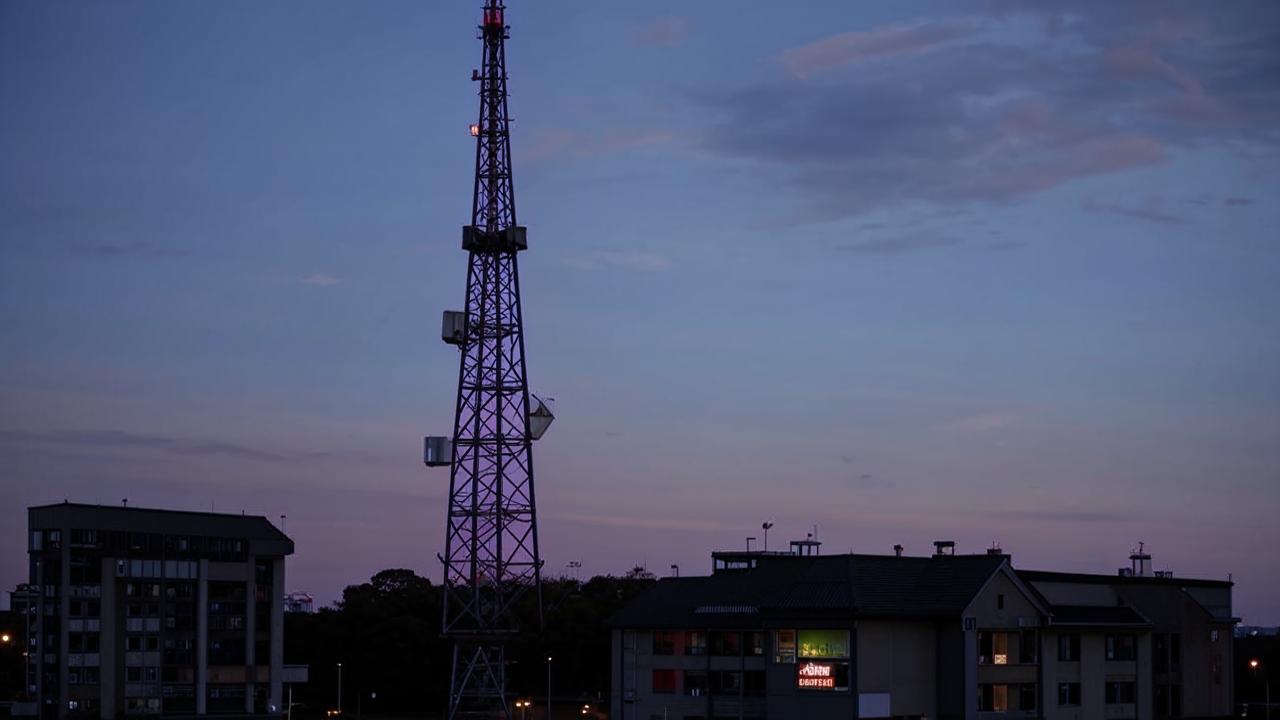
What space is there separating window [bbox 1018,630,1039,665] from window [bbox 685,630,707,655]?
2038 cm

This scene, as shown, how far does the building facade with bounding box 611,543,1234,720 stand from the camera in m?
93.8

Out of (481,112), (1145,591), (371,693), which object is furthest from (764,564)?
(371,693)

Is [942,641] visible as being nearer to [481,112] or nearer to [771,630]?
[771,630]

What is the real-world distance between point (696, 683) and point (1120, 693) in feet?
94.7

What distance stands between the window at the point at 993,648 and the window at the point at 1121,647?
12435 mm

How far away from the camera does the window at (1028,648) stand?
3829 inches

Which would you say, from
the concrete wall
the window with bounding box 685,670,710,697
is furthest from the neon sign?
the window with bounding box 685,670,710,697

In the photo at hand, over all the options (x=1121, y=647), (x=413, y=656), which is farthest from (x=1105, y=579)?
(x=413, y=656)

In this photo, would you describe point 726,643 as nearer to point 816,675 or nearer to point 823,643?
point 816,675

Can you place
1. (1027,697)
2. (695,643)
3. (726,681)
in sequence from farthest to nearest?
1. (695,643)
2. (726,681)
3. (1027,697)

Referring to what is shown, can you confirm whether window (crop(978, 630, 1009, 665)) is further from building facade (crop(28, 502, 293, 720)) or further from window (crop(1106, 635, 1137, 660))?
building facade (crop(28, 502, 293, 720))

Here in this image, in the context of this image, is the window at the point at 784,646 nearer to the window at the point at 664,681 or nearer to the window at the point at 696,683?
the window at the point at 696,683

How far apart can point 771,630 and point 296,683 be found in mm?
70297

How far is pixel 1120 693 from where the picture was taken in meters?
105
